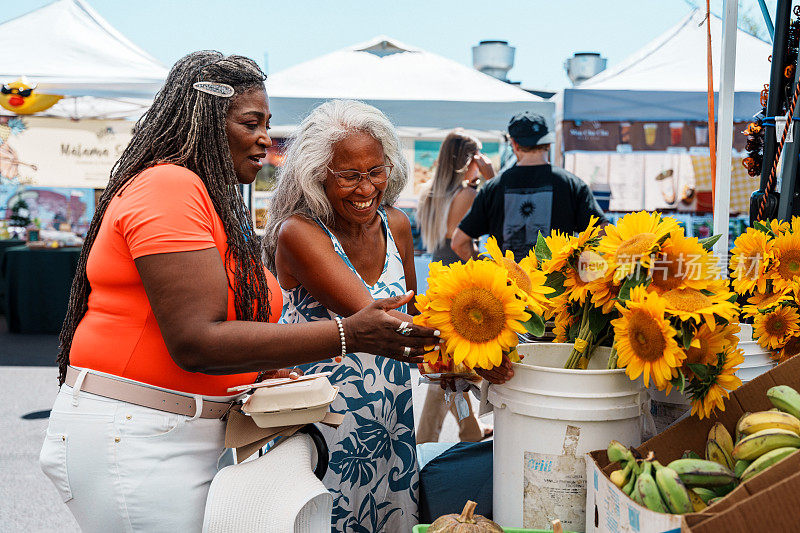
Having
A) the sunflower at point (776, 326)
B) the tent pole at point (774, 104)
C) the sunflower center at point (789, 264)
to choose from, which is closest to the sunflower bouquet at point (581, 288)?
the sunflower at point (776, 326)

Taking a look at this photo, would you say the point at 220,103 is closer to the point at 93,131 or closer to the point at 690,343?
the point at 690,343

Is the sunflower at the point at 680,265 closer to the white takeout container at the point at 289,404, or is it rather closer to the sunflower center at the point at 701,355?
the sunflower center at the point at 701,355

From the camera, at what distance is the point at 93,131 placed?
10016mm

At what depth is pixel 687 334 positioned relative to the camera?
1.19 metres

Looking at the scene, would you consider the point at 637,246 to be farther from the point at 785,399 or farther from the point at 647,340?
the point at 785,399

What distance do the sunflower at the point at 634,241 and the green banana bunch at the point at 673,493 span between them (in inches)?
14.2

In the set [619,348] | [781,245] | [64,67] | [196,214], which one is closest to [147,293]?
[196,214]

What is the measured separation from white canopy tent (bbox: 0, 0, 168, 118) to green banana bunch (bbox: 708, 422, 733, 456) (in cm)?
616

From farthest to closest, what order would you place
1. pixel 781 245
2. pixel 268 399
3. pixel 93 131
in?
pixel 93 131 < pixel 781 245 < pixel 268 399

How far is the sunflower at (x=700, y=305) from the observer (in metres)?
1.18

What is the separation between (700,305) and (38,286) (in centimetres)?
846

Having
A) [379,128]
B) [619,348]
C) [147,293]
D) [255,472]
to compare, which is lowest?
[255,472]

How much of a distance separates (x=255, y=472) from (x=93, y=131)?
9879mm

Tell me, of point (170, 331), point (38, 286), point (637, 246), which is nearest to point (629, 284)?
point (637, 246)
